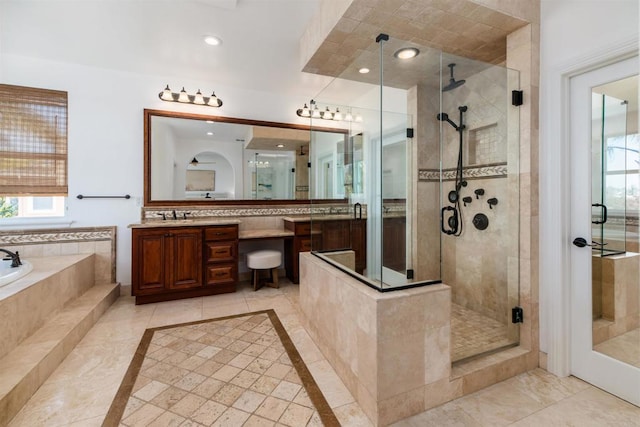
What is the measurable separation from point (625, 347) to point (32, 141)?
17.5 ft

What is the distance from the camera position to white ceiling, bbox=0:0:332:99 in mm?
2254

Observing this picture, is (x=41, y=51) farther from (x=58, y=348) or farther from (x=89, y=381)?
(x=89, y=381)

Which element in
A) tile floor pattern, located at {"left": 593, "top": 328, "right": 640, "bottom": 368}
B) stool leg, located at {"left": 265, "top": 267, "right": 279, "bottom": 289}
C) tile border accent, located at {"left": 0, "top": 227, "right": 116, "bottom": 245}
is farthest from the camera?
stool leg, located at {"left": 265, "top": 267, "right": 279, "bottom": 289}

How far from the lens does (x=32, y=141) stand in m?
3.05

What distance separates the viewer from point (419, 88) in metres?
2.73

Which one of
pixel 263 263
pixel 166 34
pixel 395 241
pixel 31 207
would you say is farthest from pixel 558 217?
pixel 31 207

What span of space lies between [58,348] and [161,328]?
71cm

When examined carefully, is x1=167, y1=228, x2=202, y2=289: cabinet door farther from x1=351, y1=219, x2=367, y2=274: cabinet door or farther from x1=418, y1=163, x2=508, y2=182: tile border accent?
x1=418, y1=163, x2=508, y2=182: tile border accent

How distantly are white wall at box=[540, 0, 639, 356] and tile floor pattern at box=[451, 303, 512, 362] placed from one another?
269 millimetres

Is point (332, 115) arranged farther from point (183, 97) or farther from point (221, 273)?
point (221, 273)

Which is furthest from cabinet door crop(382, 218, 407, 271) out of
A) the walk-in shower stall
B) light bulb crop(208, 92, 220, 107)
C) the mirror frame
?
light bulb crop(208, 92, 220, 107)

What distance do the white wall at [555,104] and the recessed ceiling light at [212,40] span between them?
104 inches

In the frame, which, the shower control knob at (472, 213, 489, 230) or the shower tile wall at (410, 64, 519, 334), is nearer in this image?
the shower tile wall at (410, 64, 519, 334)

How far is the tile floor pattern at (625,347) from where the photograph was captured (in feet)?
5.22
